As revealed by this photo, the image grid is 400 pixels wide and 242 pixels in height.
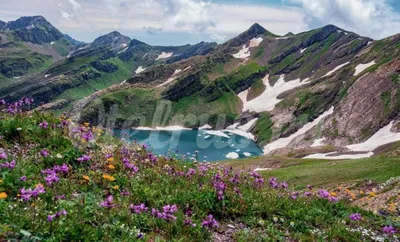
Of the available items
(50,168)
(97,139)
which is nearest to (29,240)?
(50,168)

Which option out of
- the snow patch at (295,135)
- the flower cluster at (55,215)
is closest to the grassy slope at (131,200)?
the flower cluster at (55,215)

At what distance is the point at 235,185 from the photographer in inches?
407

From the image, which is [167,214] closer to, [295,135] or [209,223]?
[209,223]

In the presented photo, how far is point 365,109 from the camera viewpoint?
150 meters

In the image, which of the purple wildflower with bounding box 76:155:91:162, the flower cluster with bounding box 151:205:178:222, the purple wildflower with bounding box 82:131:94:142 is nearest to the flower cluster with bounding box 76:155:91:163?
the purple wildflower with bounding box 76:155:91:162

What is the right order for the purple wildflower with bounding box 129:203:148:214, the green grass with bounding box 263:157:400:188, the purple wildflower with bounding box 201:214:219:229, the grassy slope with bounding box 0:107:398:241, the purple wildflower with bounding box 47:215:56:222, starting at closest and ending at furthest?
the purple wildflower with bounding box 47:215:56:222
the grassy slope with bounding box 0:107:398:241
the purple wildflower with bounding box 129:203:148:214
the purple wildflower with bounding box 201:214:219:229
the green grass with bounding box 263:157:400:188

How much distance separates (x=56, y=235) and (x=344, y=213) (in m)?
8.60

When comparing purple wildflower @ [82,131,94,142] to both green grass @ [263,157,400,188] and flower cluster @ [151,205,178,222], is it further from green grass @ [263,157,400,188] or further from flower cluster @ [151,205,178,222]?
green grass @ [263,157,400,188]

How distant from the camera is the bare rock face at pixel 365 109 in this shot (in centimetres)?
13562

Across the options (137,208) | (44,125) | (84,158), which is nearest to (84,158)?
(84,158)

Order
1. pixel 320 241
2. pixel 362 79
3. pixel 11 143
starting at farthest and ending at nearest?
pixel 362 79, pixel 11 143, pixel 320 241

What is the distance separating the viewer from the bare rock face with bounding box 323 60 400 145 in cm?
13562

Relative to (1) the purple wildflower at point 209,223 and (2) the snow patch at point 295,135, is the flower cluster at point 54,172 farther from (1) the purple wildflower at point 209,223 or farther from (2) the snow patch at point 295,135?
(2) the snow patch at point 295,135

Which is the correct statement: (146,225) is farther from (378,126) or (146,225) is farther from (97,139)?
(378,126)
